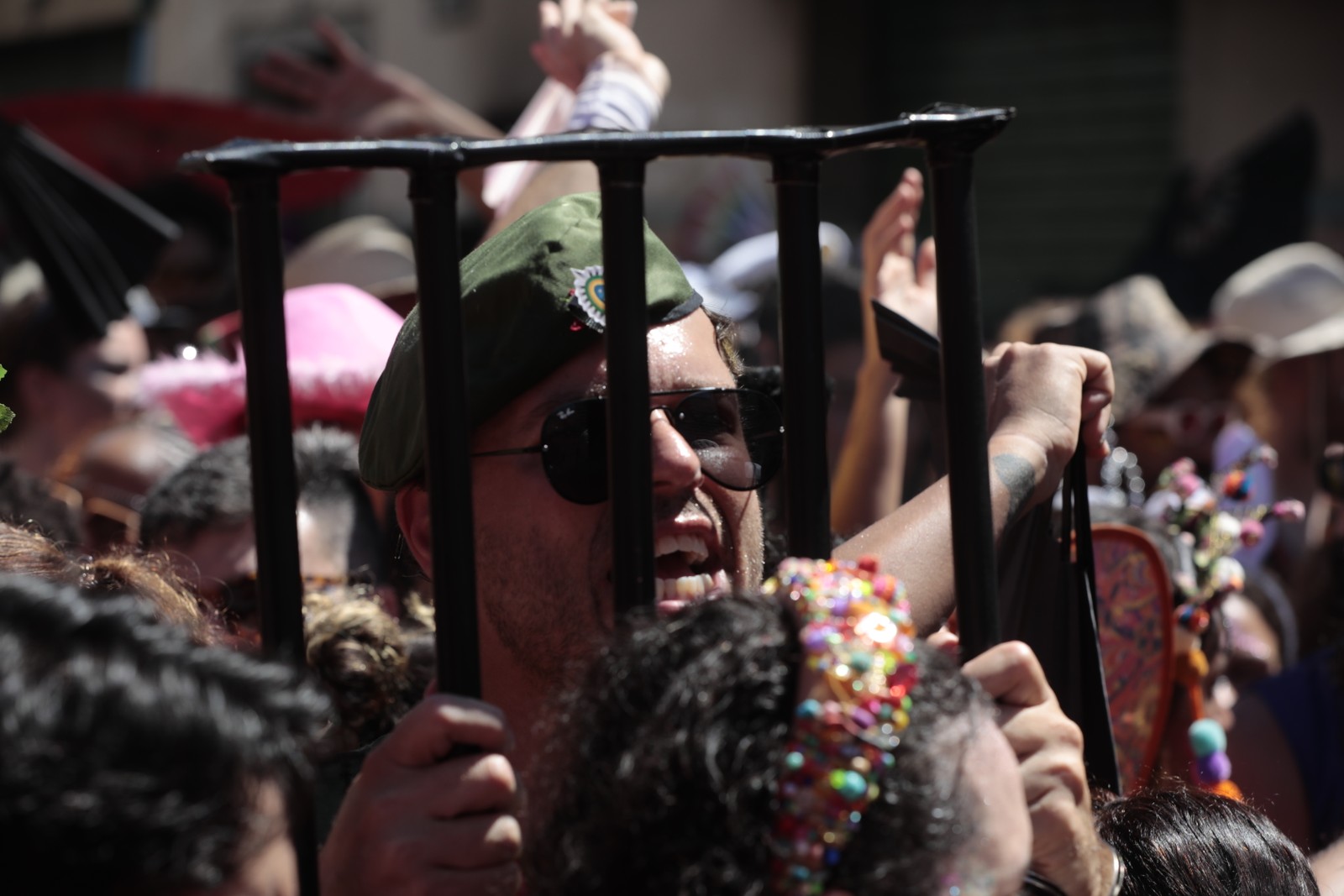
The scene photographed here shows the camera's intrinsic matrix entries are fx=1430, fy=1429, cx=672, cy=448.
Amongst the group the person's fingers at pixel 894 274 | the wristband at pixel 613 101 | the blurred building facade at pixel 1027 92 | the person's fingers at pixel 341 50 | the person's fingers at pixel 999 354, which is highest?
the blurred building facade at pixel 1027 92

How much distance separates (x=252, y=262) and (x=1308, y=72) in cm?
832

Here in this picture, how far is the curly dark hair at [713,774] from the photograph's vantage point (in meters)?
0.98

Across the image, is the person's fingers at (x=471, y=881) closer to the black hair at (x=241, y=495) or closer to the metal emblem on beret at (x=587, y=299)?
the metal emblem on beret at (x=587, y=299)

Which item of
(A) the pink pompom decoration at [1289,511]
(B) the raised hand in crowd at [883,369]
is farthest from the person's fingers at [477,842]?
(A) the pink pompom decoration at [1289,511]

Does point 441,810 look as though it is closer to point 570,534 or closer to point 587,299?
point 570,534

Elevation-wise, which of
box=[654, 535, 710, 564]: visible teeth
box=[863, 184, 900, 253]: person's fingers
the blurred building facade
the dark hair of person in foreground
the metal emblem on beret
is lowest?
the dark hair of person in foreground

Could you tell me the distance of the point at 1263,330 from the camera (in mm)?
5016

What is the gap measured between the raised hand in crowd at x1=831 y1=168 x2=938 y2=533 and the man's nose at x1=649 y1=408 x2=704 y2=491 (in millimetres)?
553

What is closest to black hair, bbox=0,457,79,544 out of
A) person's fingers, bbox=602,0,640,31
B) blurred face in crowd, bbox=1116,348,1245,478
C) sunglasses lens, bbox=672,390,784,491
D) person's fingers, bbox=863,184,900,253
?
person's fingers, bbox=602,0,640,31

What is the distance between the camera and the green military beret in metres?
1.59

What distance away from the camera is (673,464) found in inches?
59.2

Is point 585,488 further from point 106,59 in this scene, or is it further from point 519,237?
point 106,59

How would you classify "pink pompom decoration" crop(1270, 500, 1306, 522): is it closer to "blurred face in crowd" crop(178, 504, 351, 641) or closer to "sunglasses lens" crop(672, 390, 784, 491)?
"sunglasses lens" crop(672, 390, 784, 491)

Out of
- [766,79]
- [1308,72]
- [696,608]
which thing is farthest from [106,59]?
[696,608]
